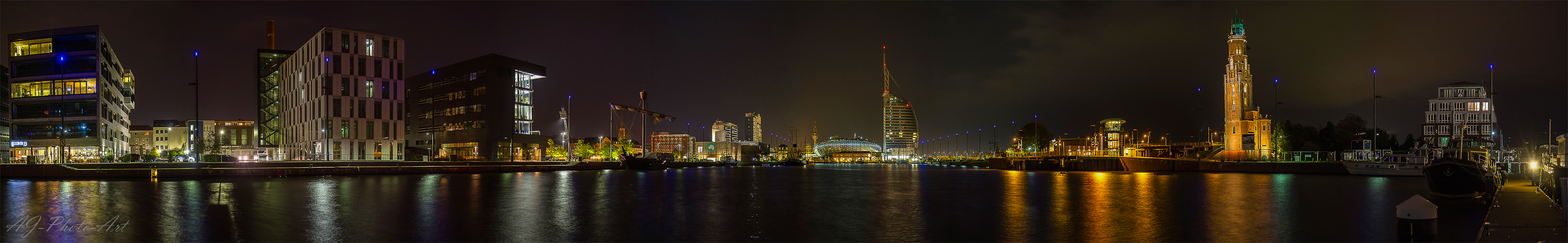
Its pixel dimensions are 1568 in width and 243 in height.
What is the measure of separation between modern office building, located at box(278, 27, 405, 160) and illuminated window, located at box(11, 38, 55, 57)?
19652mm

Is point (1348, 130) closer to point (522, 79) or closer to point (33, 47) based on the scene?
point (522, 79)

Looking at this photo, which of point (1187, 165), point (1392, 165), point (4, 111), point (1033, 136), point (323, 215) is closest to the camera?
point (323, 215)

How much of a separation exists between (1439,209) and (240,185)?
5084 centimetres

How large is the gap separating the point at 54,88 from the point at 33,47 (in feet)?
14.7

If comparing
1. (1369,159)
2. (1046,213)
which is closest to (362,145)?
(1046,213)

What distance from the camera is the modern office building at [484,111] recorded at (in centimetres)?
10544

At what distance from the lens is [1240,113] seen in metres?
91.9

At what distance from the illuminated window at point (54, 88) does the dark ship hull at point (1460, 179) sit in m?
98.8

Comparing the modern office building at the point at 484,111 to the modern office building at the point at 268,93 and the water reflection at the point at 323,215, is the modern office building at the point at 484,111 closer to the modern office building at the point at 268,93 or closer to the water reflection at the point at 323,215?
the modern office building at the point at 268,93

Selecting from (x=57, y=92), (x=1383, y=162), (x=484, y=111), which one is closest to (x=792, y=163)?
(x=484, y=111)

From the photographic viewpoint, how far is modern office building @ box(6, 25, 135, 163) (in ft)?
206

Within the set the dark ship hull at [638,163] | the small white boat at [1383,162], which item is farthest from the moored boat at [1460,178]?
the dark ship hull at [638,163]

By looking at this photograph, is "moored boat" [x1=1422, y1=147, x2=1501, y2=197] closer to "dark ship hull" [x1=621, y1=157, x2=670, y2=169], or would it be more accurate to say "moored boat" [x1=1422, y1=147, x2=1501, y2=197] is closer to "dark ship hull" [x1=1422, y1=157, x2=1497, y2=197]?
"dark ship hull" [x1=1422, y1=157, x2=1497, y2=197]

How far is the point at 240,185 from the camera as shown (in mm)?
34969
